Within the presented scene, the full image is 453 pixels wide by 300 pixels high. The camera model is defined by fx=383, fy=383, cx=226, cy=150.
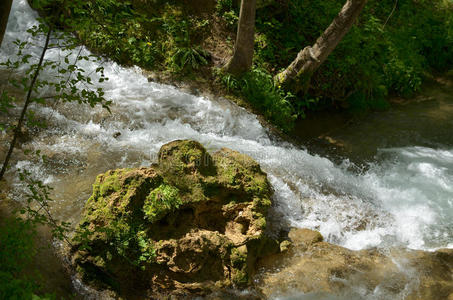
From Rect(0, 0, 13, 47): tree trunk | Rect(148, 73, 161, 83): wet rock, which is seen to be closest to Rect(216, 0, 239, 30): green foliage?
Rect(148, 73, 161, 83): wet rock

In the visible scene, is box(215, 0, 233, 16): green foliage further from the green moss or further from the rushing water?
the green moss

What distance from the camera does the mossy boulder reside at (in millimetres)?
3838

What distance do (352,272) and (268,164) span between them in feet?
6.98

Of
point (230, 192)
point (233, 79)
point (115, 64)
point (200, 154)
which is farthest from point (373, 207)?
point (115, 64)

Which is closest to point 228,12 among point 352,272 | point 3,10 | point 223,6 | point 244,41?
point 223,6

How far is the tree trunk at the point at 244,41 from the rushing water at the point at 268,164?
3.09 feet

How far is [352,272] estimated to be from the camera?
4.41 m

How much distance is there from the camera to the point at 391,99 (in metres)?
9.81

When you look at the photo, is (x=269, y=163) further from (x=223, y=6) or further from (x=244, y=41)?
(x=223, y=6)

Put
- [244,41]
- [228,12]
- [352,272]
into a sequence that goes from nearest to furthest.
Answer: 1. [352,272]
2. [244,41]
3. [228,12]

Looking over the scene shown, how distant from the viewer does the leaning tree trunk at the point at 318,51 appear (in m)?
7.21

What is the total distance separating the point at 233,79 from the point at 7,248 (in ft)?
19.2

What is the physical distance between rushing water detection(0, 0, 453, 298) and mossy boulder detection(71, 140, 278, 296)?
0.69m

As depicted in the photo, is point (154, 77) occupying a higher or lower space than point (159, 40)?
lower
